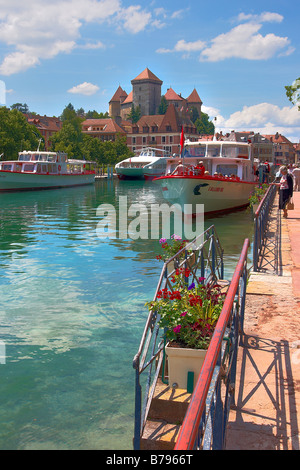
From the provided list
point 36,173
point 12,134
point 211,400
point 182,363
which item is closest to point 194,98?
point 12,134

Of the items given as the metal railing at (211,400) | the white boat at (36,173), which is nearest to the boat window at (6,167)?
the white boat at (36,173)

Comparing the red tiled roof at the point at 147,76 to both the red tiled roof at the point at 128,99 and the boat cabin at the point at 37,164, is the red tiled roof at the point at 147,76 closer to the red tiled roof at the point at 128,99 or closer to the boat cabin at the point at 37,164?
the red tiled roof at the point at 128,99

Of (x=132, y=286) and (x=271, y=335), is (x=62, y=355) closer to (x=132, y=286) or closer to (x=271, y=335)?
(x=271, y=335)

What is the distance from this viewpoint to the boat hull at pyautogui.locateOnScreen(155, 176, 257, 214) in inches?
878

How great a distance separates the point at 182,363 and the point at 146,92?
15445cm

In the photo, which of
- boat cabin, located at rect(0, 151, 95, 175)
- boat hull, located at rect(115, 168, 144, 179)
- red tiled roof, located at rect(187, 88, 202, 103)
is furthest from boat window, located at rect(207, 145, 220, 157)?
red tiled roof, located at rect(187, 88, 202, 103)

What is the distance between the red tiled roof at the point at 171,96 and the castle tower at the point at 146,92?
10.4 feet

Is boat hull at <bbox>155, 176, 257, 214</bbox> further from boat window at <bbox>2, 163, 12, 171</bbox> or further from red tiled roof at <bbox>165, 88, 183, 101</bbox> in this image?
red tiled roof at <bbox>165, 88, 183, 101</bbox>

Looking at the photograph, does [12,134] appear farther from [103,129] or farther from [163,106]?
[163,106]

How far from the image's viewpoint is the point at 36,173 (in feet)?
167

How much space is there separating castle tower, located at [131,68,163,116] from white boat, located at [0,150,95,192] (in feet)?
322

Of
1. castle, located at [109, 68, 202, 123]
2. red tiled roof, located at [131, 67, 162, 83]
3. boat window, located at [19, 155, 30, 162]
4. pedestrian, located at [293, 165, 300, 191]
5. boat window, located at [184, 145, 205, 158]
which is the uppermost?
red tiled roof, located at [131, 67, 162, 83]
